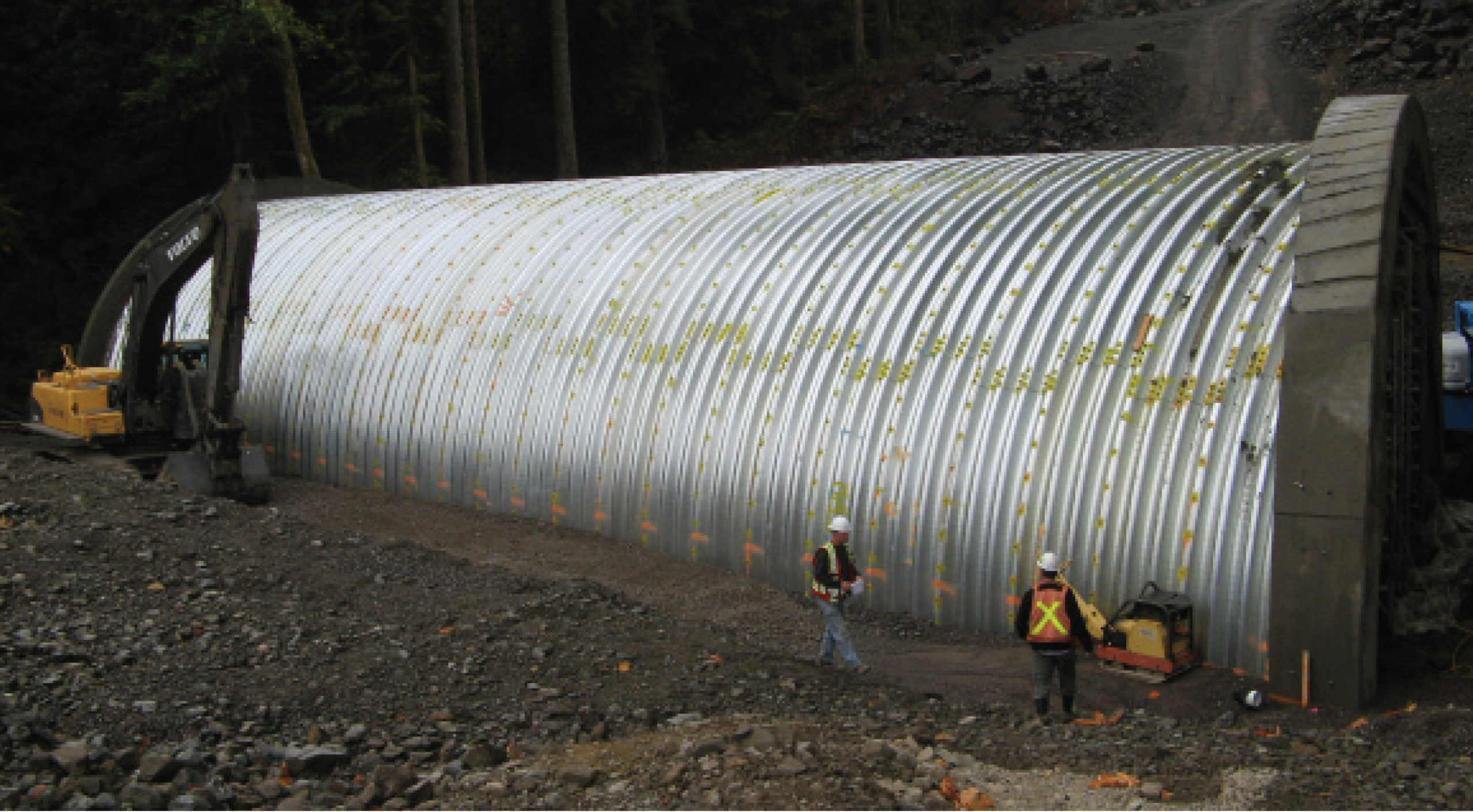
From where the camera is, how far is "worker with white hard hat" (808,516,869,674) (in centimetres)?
1027

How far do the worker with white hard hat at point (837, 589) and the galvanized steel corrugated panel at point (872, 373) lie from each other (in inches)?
48.8

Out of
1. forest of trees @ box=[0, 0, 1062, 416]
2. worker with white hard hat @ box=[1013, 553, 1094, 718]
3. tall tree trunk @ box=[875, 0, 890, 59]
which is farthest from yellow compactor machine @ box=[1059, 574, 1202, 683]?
tall tree trunk @ box=[875, 0, 890, 59]

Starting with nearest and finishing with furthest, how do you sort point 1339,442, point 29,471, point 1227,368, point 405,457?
point 1339,442
point 1227,368
point 29,471
point 405,457

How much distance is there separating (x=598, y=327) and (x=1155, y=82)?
26.3 m

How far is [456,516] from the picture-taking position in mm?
15688

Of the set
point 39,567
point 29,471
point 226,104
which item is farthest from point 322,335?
point 226,104

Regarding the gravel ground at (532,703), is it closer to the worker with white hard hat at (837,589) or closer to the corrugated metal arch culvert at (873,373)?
the worker with white hard hat at (837,589)

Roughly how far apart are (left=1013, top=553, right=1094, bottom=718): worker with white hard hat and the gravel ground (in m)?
0.24

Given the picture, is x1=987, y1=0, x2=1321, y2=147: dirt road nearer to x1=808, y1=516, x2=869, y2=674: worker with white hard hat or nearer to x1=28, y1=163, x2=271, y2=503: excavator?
x1=808, y1=516, x2=869, y2=674: worker with white hard hat

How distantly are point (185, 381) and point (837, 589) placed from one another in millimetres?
11048

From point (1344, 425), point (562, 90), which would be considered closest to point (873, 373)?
point (1344, 425)

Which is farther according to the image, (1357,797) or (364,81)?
(364,81)

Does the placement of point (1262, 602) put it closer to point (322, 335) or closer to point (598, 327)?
point (598, 327)

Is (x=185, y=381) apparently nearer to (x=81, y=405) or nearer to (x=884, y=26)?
(x=81, y=405)
